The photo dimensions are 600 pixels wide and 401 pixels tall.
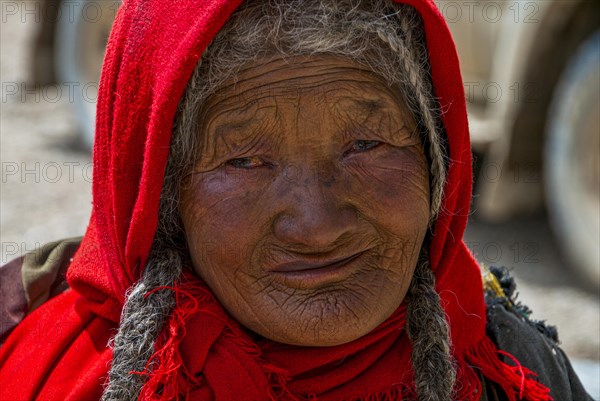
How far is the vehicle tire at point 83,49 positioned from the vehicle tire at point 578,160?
3634 mm

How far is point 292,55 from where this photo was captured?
5.64ft

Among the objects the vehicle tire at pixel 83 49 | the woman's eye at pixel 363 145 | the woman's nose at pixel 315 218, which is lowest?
the vehicle tire at pixel 83 49

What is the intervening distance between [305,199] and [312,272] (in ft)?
0.48

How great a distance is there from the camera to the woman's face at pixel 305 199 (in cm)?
171

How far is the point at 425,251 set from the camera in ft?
6.47

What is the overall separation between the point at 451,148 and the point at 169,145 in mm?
589

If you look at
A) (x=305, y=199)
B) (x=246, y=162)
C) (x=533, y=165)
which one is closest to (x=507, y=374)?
(x=305, y=199)


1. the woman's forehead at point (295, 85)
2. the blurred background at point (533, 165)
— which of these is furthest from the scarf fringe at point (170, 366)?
the blurred background at point (533, 165)

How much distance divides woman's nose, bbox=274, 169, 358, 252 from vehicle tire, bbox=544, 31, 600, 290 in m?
3.04

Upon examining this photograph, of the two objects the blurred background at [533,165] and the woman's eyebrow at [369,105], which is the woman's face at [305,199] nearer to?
the woman's eyebrow at [369,105]

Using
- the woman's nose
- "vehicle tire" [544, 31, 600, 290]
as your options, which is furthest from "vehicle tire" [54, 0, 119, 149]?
the woman's nose

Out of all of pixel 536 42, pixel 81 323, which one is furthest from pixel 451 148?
pixel 536 42

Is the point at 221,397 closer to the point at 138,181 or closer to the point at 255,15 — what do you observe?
the point at 138,181

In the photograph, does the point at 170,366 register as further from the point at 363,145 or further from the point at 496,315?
the point at 496,315
